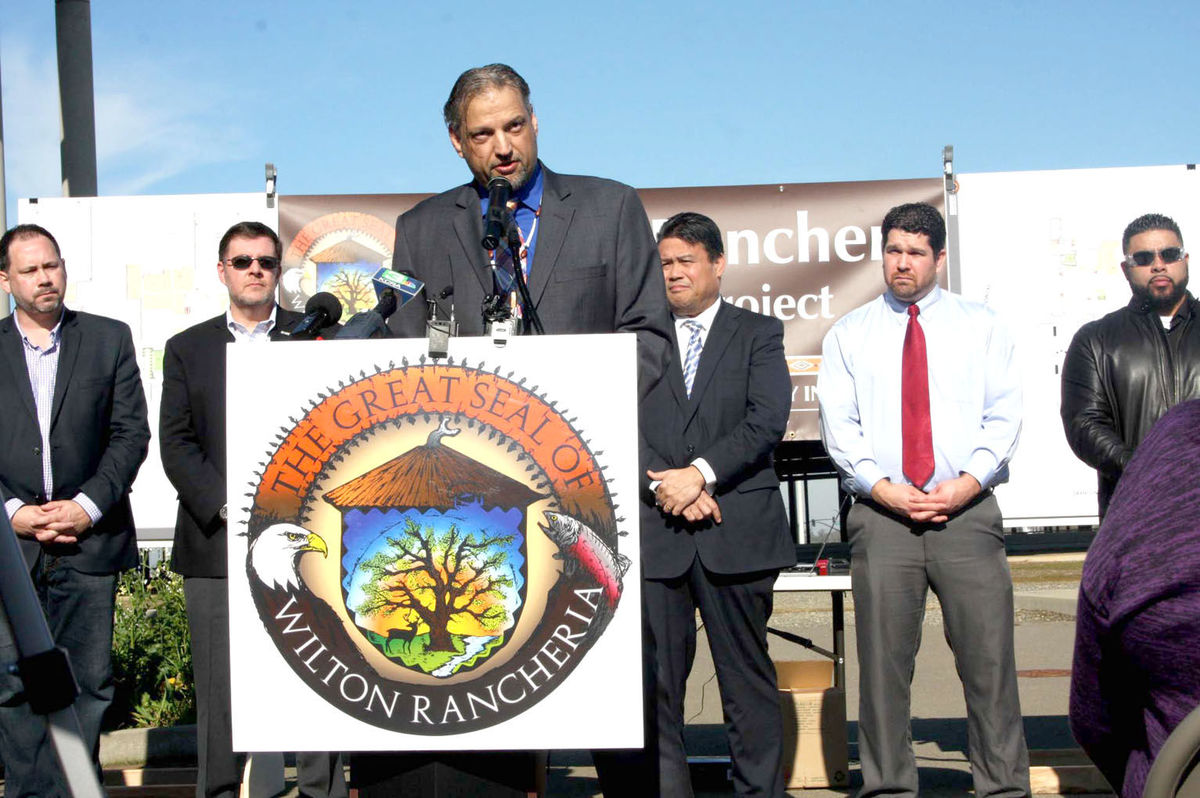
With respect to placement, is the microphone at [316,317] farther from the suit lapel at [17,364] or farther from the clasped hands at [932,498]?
the clasped hands at [932,498]

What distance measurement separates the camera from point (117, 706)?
20.3 feet

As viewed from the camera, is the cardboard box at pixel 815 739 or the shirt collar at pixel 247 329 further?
the cardboard box at pixel 815 739

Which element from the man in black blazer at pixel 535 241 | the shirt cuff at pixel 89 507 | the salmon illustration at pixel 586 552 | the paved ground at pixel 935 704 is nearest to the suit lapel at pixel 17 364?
the shirt cuff at pixel 89 507

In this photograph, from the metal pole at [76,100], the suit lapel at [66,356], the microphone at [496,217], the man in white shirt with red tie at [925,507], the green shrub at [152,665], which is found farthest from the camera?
the metal pole at [76,100]

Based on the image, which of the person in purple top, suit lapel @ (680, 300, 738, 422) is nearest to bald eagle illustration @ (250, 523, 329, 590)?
the person in purple top

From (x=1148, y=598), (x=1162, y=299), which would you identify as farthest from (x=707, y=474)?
(x=1148, y=598)

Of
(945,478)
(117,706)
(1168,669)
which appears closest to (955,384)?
(945,478)

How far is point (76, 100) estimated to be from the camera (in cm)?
834

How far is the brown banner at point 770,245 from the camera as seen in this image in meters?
7.67

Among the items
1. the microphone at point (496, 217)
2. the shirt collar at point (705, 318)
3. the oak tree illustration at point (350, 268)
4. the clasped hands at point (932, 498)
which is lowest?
the clasped hands at point (932, 498)

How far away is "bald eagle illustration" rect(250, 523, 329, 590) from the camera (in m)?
2.44

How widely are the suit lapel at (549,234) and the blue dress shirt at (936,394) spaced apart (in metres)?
1.90

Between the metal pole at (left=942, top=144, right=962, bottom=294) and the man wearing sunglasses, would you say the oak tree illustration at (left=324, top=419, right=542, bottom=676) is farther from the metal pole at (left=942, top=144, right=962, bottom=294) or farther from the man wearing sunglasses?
the metal pole at (left=942, top=144, right=962, bottom=294)

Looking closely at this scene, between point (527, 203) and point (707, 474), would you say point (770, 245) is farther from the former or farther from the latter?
point (527, 203)
